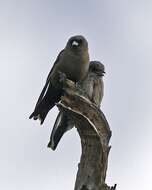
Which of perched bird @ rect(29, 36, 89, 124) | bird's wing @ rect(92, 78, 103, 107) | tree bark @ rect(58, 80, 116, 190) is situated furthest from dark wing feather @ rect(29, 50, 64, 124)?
tree bark @ rect(58, 80, 116, 190)

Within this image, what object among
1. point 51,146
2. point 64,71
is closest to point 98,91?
point 64,71

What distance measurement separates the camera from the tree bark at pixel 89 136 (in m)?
10.3

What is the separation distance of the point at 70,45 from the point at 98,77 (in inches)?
42.0

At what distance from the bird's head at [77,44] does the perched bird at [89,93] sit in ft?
2.20

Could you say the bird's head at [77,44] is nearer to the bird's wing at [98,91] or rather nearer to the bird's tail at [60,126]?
the bird's wing at [98,91]

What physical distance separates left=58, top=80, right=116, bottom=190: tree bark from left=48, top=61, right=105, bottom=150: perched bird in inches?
56.8

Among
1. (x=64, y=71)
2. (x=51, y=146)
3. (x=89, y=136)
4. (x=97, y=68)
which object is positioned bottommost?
(x=89, y=136)

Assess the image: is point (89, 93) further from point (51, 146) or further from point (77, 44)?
point (51, 146)

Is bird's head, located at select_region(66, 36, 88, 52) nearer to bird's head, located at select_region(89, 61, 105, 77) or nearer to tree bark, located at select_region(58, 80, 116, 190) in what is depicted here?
bird's head, located at select_region(89, 61, 105, 77)

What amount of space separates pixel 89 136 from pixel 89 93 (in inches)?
93.2

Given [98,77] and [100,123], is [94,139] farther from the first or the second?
[98,77]

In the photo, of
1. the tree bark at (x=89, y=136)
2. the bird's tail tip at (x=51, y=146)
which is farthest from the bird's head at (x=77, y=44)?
the tree bark at (x=89, y=136)

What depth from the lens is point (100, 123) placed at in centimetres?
1054

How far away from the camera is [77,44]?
509 inches
